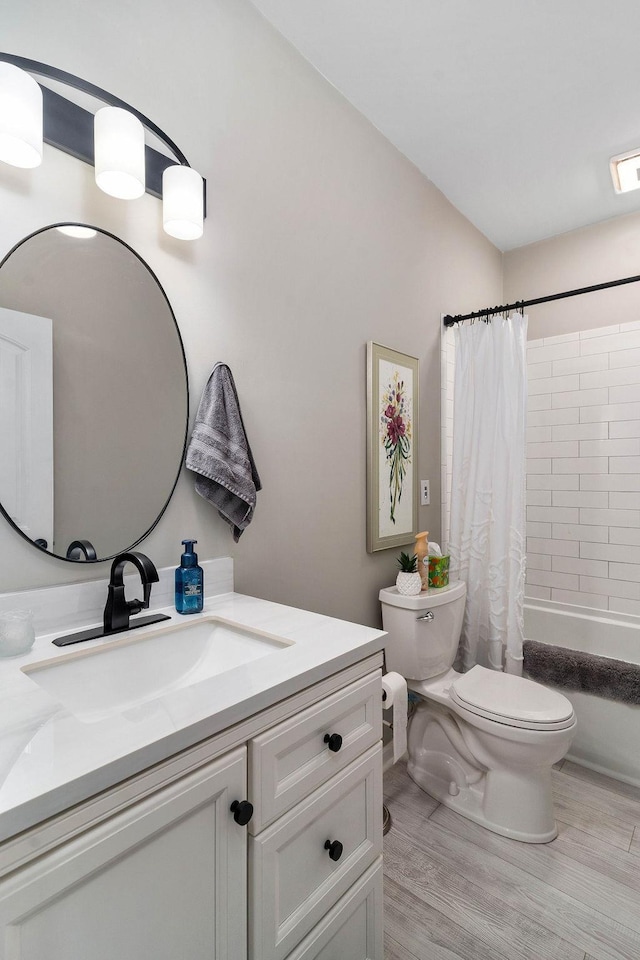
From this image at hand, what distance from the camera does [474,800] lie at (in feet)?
6.17

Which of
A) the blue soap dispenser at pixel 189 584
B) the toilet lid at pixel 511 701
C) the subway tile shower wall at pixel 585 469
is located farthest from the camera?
the subway tile shower wall at pixel 585 469

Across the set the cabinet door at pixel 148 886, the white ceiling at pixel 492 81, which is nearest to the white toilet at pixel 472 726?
the cabinet door at pixel 148 886

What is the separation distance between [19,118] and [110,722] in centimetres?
110

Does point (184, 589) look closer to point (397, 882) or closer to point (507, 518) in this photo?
point (397, 882)

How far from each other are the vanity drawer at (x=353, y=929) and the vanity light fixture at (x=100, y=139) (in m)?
1.58

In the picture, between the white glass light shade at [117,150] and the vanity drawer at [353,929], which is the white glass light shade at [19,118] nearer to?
the white glass light shade at [117,150]

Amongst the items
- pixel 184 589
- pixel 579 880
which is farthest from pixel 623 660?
pixel 184 589

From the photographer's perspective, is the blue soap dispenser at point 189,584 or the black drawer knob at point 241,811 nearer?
the black drawer knob at point 241,811

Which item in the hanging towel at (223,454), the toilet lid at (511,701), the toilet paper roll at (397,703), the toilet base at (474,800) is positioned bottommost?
the toilet base at (474,800)

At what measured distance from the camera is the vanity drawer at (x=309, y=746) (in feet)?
2.70

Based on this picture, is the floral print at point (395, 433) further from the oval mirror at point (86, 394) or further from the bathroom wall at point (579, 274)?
the bathroom wall at point (579, 274)

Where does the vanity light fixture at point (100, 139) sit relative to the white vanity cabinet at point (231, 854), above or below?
above

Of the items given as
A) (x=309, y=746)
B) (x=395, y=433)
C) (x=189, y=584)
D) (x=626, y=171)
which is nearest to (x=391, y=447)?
(x=395, y=433)

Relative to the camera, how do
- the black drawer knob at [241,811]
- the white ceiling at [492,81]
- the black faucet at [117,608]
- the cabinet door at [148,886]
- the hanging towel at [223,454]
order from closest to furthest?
the cabinet door at [148,886], the black drawer knob at [241,811], the black faucet at [117,608], the hanging towel at [223,454], the white ceiling at [492,81]
